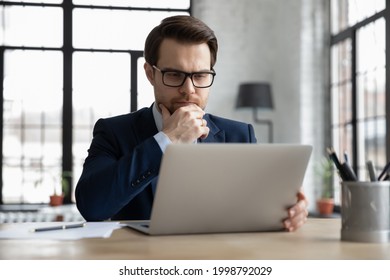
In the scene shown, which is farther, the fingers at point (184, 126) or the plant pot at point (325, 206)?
the plant pot at point (325, 206)

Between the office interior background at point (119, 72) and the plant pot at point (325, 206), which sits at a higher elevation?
the office interior background at point (119, 72)

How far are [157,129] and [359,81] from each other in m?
3.91

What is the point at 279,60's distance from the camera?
Answer: 264 inches

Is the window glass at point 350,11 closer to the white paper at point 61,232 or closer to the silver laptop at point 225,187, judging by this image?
the silver laptop at point 225,187

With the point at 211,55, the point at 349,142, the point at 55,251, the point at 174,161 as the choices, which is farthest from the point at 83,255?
the point at 349,142

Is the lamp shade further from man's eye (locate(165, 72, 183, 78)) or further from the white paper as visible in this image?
the white paper

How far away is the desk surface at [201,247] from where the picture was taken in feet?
3.53

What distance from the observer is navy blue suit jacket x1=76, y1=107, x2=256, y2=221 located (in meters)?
1.65

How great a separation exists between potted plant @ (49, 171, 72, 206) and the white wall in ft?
6.08

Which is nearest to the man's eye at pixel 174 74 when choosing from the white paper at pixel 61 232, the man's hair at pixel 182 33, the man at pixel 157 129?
the man at pixel 157 129

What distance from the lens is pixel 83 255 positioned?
1067mm

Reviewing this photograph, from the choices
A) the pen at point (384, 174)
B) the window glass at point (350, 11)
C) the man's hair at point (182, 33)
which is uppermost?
the window glass at point (350, 11)

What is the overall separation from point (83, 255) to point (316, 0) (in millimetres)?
5670

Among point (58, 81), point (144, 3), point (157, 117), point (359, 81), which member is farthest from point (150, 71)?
point (144, 3)
